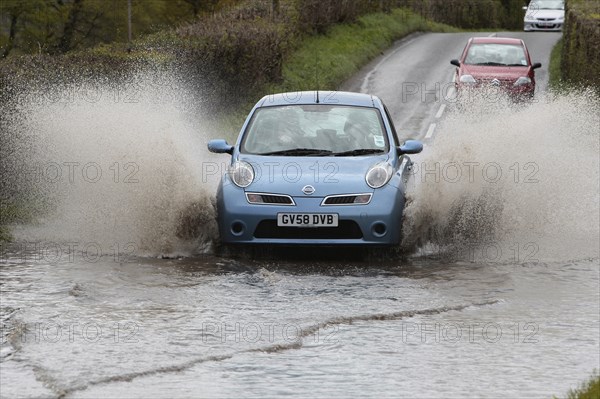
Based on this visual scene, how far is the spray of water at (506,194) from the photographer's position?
1242cm

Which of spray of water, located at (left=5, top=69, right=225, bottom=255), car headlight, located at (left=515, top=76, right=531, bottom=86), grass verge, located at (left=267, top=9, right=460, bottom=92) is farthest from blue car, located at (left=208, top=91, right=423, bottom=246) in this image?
grass verge, located at (left=267, top=9, right=460, bottom=92)

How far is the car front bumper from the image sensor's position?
11.6m

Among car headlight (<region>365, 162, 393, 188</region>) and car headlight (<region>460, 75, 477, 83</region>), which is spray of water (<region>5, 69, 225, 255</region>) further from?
car headlight (<region>460, 75, 477, 83</region>)

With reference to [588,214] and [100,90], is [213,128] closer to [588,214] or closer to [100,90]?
[100,90]

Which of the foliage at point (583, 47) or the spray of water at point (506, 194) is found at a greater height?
the foliage at point (583, 47)

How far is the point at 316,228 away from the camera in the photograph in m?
11.6

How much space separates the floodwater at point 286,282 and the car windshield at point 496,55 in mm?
12880

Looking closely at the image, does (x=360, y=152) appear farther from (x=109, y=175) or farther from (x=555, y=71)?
(x=555, y=71)

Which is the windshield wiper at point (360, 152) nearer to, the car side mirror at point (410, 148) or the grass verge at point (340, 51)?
the car side mirror at point (410, 148)

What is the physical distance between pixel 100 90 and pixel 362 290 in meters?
9.02

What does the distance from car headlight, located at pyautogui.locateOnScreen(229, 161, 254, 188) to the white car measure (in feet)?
143

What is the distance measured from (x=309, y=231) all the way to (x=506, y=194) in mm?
2517

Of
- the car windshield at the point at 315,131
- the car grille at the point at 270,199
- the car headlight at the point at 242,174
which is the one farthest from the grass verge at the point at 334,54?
the car grille at the point at 270,199

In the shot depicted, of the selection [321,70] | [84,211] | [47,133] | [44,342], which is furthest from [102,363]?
[321,70]
